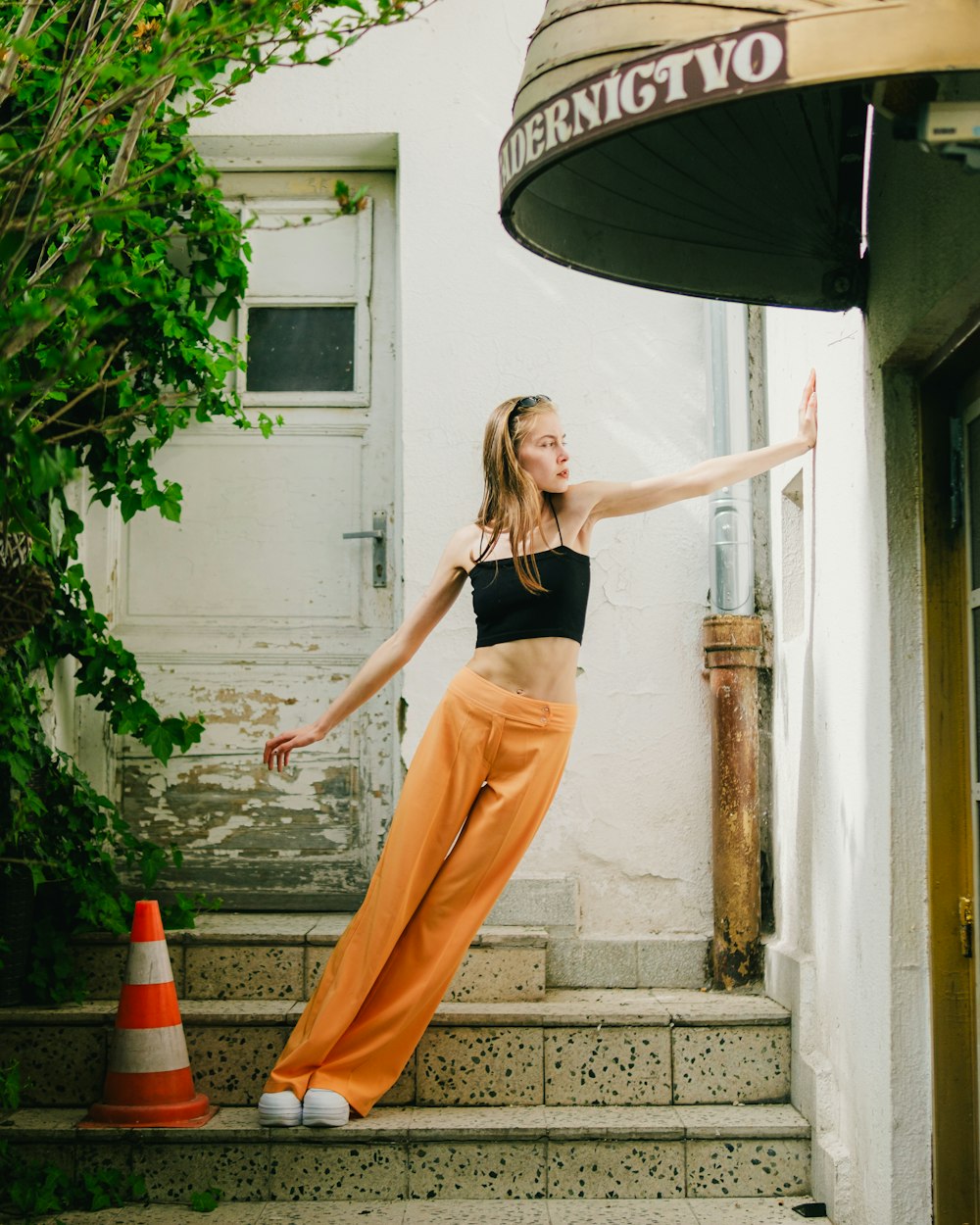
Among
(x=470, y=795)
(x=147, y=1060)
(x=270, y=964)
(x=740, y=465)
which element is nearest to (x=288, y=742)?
(x=470, y=795)

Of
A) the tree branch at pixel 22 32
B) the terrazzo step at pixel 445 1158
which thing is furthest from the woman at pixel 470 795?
the tree branch at pixel 22 32

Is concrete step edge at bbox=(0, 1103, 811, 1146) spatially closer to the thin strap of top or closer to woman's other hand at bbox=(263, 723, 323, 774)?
woman's other hand at bbox=(263, 723, 323, 774)

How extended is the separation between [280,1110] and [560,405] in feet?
8.38

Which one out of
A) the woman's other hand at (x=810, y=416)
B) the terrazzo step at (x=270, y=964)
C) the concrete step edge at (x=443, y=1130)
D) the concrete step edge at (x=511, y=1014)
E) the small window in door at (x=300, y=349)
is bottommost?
the concrete step edge at (x=443, y=1130)

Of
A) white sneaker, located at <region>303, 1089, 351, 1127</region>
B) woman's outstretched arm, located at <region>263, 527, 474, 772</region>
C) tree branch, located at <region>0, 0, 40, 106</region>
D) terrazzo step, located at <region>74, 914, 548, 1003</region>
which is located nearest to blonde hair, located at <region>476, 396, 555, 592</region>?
woman's outstretched arm, located at <region>263, 527, 474, 772</region>

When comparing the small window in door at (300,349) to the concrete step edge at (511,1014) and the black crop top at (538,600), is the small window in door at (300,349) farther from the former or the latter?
the concrete step edge at (511,1014)

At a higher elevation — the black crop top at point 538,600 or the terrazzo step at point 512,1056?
the black crop top at point 538,600

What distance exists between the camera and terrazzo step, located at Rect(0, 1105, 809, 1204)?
12.5ft

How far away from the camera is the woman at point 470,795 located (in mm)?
3850

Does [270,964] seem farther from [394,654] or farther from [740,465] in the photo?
[740,465]

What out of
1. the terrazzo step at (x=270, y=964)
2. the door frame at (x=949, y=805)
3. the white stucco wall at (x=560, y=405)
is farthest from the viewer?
the white stucco wall at (x=560, y=405)

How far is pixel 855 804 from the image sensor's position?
3.44 m

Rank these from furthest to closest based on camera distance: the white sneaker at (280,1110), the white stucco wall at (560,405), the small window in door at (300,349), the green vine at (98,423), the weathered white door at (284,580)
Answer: the small window in door at (300,349)
the weathered white door at (284,580)
the white stucco wall at (560,405)
the white sneaker at (280,1110)
the green vine at (98,423)

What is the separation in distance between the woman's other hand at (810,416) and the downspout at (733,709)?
0.82 metres
